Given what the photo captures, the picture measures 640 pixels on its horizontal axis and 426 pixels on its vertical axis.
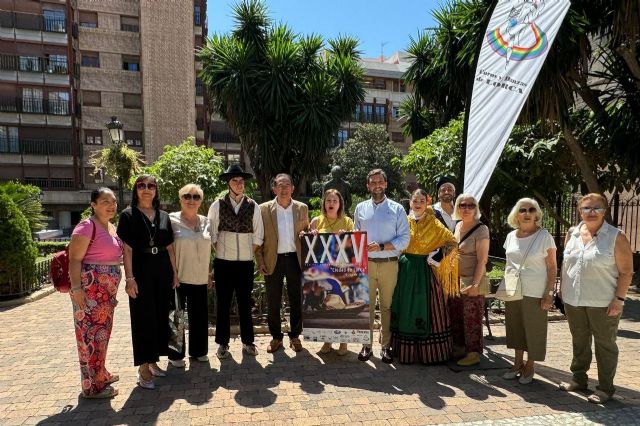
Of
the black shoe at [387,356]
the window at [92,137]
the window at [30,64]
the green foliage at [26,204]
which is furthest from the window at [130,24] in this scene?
the black shoe at [387,356]

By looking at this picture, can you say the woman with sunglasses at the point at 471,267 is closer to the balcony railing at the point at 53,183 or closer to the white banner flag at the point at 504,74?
the white banner flag at the point at 504,74

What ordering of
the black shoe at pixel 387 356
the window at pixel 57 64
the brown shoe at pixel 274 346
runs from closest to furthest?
the black shoe at pixel 387 356
the brown shoe at pixel 274 346
the window at pixel 57 64

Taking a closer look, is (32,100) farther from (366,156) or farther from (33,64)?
(366,156)

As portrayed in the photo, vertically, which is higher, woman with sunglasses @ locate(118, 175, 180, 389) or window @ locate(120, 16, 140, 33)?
window @ locate(120, 16, 140, 33)

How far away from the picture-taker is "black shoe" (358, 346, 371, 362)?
451cm

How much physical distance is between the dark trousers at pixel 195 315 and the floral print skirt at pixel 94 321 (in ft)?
2.38

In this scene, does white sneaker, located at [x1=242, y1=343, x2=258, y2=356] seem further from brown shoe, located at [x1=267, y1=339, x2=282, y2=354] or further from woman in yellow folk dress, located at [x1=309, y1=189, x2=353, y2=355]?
woman in yellow folk dress, located at [x1=309, y1=189, x2=353, y2=355]

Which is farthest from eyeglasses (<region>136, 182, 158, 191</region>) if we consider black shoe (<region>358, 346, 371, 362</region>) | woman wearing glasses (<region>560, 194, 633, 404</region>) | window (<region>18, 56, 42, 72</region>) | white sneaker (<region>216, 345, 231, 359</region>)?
window (<region>18, 56, 42, 72</region>)

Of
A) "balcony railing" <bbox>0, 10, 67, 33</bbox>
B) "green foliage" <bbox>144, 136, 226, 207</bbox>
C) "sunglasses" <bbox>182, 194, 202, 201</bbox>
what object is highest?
"balcony railing" <bbox>0, 10, 67, 33</bbox>

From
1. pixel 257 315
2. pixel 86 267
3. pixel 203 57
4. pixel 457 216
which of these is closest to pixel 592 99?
pixel 457 216

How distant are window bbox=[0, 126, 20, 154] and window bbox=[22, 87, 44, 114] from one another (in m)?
1.74

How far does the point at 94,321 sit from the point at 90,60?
3412 centimetres

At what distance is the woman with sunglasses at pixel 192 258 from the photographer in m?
4.14

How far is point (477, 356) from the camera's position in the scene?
14.2 ft
